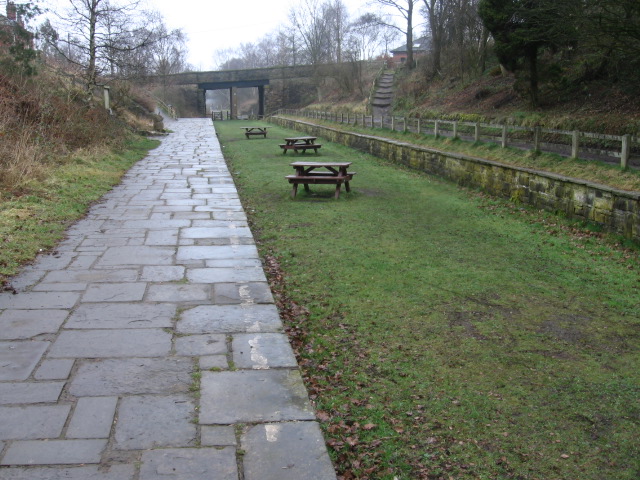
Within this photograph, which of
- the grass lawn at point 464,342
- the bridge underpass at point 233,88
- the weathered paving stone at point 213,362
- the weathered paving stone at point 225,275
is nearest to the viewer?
the grass lawn at point 464,342

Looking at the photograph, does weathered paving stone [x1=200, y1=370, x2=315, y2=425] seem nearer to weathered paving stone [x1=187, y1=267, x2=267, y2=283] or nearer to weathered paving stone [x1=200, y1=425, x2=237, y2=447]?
weathered paving stone [x1=200, y1=425, x2=237, y2=447]

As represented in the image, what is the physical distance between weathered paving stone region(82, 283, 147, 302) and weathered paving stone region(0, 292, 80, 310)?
0.37 feet

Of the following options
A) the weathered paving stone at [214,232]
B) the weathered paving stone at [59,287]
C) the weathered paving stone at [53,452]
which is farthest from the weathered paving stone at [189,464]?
the weathered paving stone at [214,232]

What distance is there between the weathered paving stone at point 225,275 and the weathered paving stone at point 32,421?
219 cm

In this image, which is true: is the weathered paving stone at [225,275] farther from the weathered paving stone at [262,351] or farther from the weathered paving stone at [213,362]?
the weathered paving stone at [213,362]

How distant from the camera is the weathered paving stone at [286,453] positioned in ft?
7.68

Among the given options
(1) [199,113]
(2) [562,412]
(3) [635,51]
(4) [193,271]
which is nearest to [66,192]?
(4) [193,271]

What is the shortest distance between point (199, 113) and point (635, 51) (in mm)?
54496

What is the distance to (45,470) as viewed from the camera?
2283mm

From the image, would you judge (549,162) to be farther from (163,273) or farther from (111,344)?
(111,344)

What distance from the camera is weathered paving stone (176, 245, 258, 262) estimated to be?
5.65 meters

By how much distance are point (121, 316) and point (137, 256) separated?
65.9 inches

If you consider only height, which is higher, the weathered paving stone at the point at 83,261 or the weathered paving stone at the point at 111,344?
the weathered paving stone at the point at 83,261

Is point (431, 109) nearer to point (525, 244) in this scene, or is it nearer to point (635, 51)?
point (635, 51)
